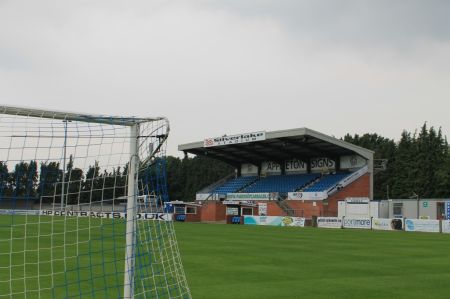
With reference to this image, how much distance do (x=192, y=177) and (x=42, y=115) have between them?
315ft

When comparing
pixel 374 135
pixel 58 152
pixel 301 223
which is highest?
pixel 374 135

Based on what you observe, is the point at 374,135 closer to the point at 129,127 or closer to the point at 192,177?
the point at 192,177

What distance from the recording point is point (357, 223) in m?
44.7

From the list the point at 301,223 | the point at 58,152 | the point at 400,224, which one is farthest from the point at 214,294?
the point at 301,223

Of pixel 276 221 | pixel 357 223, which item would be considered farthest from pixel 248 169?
pixel 357 223

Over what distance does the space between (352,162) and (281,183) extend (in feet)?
28.0

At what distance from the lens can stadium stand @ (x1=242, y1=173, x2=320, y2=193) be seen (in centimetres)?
6103

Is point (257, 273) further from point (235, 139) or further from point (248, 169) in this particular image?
point (248, 169)

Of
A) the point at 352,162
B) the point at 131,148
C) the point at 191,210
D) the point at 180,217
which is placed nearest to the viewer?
the point at 131,148

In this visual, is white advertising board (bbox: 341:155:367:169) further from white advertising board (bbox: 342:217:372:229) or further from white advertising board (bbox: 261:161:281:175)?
white advertising board (bbox: 342:217:372:229)

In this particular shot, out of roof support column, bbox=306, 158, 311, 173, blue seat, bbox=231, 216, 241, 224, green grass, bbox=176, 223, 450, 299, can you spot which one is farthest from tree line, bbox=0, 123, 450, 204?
roof support column, bbox=306, 158, 311, 173

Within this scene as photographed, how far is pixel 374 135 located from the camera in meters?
101

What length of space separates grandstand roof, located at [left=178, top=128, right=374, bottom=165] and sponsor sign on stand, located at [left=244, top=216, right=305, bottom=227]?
8116 mm

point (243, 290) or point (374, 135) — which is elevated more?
point (374, 135)
